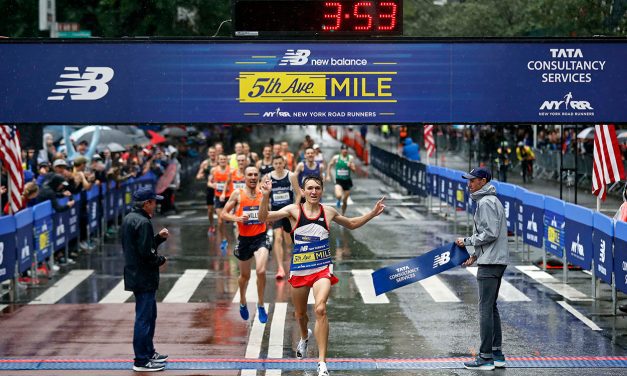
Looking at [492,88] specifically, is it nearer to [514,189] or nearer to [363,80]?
[363,80]

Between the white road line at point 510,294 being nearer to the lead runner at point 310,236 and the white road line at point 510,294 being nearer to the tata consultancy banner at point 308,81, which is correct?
the tata consultancy banner at point 308,81

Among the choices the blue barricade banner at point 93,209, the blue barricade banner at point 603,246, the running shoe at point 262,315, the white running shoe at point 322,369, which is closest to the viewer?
the white running shoe at point 322,369

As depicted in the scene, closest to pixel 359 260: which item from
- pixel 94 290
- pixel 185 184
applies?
pixel 94 290

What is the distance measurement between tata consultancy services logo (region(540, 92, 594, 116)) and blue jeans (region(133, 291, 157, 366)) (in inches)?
244

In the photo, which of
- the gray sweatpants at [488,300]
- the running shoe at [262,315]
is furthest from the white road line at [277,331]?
the gray sweatpants at [488,300]

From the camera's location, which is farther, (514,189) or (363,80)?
(514,189)

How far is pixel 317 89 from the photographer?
15031 millimetres

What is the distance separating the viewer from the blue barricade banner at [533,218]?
20.0 m

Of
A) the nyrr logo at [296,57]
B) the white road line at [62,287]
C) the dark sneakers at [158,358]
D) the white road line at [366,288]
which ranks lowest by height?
the white road line at [62,287]

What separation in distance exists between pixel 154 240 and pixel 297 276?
1638mm

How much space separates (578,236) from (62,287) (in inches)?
335

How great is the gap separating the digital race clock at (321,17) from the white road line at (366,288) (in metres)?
4.30

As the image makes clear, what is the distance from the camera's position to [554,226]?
19.0m

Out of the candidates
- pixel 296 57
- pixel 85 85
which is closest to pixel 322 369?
pixel 296 57
